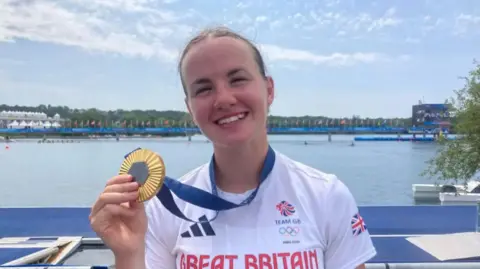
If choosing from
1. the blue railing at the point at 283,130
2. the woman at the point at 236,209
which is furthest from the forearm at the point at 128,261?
the blue railing at the point at 283,130

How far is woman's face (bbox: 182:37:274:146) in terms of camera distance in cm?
116

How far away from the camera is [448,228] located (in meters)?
3.67

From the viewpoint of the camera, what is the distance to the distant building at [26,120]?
91000mm

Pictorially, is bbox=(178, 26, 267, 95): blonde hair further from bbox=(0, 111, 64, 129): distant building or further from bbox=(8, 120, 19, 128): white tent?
bbox=(8, 120, 19, 128): white tent

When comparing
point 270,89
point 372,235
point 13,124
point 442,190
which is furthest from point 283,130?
point 270,89

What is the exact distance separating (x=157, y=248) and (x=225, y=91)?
47cm

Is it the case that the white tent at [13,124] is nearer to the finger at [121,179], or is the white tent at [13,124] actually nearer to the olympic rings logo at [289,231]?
the finger at [121,179]

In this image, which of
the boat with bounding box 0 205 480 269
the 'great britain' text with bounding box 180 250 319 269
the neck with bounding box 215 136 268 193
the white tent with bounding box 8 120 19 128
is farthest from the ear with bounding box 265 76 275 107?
the white tent with bounding box 8 120 19 128

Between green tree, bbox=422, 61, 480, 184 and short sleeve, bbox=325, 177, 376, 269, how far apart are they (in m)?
11.4

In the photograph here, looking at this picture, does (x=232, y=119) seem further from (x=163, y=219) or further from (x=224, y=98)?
(x=163, y=219)

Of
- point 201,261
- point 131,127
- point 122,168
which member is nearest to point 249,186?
point 201,261

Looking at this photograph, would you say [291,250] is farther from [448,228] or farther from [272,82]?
[448,228]

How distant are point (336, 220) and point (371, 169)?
1281 inches

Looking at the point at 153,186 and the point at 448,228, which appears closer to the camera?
the point at 153,186
